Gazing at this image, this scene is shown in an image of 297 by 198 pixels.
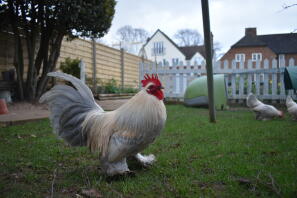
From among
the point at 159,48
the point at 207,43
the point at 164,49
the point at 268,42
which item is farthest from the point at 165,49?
the point at 207,43

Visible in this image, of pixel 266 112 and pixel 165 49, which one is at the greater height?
pixel 165 49

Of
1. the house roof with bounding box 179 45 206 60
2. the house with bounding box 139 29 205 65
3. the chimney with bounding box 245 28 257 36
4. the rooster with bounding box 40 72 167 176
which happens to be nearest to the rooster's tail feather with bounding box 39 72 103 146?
the rooster with bounding box 40 72 167 176

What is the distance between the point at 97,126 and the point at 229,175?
1.29 m

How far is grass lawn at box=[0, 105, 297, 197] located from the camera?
2.20 meters

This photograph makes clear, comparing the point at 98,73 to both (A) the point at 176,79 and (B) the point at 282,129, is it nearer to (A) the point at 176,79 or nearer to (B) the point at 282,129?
(A) the point at 176,79

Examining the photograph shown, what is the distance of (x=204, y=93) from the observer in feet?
28.1

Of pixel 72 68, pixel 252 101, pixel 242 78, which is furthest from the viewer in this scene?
pixel 72 68

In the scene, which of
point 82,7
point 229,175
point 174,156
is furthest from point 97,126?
point 82,7

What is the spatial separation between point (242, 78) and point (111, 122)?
797cm

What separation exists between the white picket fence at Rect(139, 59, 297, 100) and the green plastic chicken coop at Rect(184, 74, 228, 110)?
1.42 m

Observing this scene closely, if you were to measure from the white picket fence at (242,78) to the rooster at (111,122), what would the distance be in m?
7.07

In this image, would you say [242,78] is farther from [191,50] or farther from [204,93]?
[191,50]

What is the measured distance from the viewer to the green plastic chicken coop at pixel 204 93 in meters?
8.30

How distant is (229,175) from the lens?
2523 millimetres
